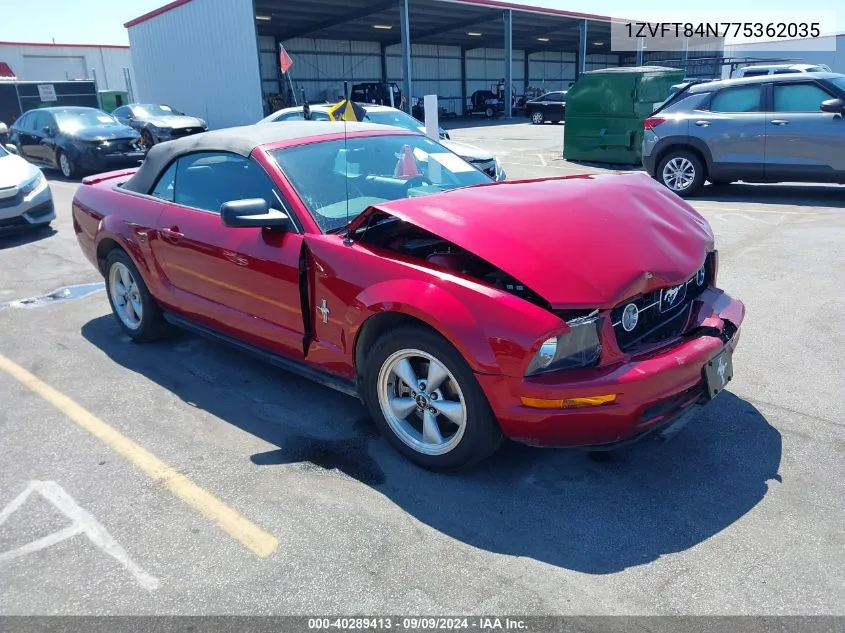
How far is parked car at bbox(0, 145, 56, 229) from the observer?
28.2 ft

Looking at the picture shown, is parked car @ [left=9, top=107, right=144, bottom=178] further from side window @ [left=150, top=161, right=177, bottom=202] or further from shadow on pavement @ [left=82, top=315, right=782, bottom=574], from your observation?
shadow on pavement @ [left=82, top=315, right=782, bottom=574]

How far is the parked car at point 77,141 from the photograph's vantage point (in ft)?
45.4

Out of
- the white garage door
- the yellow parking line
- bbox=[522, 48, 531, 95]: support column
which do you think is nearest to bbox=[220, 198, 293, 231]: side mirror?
the yellow parking line

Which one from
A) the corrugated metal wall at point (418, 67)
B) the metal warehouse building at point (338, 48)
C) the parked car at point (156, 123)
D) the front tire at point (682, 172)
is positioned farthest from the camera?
the corrugated metal wall at point (418, 67)

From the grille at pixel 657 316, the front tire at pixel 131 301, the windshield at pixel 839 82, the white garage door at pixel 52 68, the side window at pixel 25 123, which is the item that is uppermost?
the white garage door at pixel 52 68

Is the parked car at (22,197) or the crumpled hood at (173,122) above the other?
the crumpled hood at (173,122)

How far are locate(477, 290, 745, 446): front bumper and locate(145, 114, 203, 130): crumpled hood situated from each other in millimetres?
17101

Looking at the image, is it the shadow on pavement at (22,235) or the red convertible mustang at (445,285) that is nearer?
the red convertible mustang at (445,285)

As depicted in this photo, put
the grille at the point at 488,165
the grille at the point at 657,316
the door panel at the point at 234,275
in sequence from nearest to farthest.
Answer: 1. the grille at the point at 657,316
2. the door panel at the point at 234,275
3. the grille at the point at 488,165

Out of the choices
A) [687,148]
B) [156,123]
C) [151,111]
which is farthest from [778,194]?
[151,111]

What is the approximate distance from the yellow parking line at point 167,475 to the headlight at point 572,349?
1314 millimetres

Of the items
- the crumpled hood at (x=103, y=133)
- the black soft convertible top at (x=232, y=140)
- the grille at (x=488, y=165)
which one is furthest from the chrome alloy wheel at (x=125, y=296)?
the crumpled hood at (x=103, y=133)

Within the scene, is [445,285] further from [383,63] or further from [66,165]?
[383,63]

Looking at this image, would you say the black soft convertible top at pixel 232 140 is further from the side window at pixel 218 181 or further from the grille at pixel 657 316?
the grille at pixel 657 316
